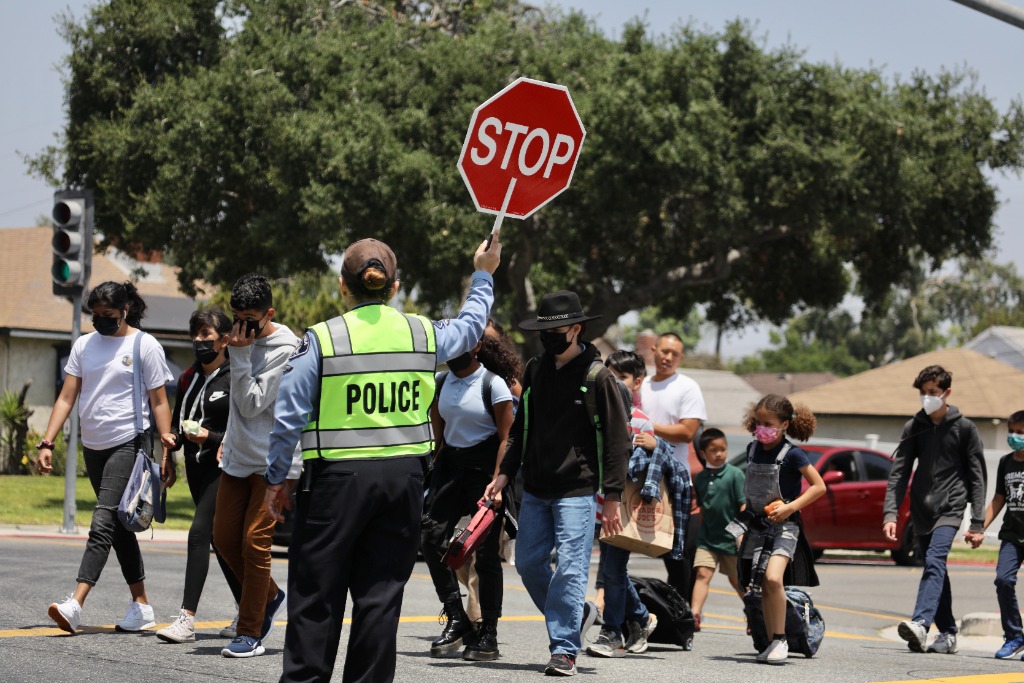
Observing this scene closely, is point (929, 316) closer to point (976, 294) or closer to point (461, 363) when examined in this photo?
point (976, 294)

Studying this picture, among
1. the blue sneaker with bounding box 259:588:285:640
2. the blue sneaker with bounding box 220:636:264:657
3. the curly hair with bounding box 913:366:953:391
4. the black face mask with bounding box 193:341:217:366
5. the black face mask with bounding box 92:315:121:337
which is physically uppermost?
the curly hair with bounding box 913:366:953:391

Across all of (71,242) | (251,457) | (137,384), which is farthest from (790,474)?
(71,242)

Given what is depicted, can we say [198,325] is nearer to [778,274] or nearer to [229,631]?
[229,631]

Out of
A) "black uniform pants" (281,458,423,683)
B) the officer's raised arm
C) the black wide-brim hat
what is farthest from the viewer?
the black wide-brim hat

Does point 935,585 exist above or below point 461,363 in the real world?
below

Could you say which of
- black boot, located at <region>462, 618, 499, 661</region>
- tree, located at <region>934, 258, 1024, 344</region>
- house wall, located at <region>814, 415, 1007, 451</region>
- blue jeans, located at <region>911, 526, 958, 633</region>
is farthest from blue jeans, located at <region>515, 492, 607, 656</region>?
tree, located at <region>934, 258, 1024, 344</region>

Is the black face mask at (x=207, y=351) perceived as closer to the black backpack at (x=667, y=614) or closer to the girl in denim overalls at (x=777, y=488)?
the black backpack at (x=667, y=614)

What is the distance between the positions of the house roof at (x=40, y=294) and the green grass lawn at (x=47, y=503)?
177 inches

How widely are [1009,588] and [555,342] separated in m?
3.93

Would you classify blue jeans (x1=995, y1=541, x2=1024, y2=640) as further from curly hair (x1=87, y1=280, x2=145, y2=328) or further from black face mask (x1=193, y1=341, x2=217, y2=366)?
curly hair (x1=87, y1=280, x2=145, y2=328)

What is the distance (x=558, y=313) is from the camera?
7.14 meters

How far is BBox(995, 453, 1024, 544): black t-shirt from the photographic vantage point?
9.18 metres

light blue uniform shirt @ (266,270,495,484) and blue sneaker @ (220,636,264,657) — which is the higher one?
light blue uniform shirt @ (266,270,495,484)

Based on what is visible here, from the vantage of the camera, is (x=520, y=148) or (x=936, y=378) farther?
(x=936, y=378)
